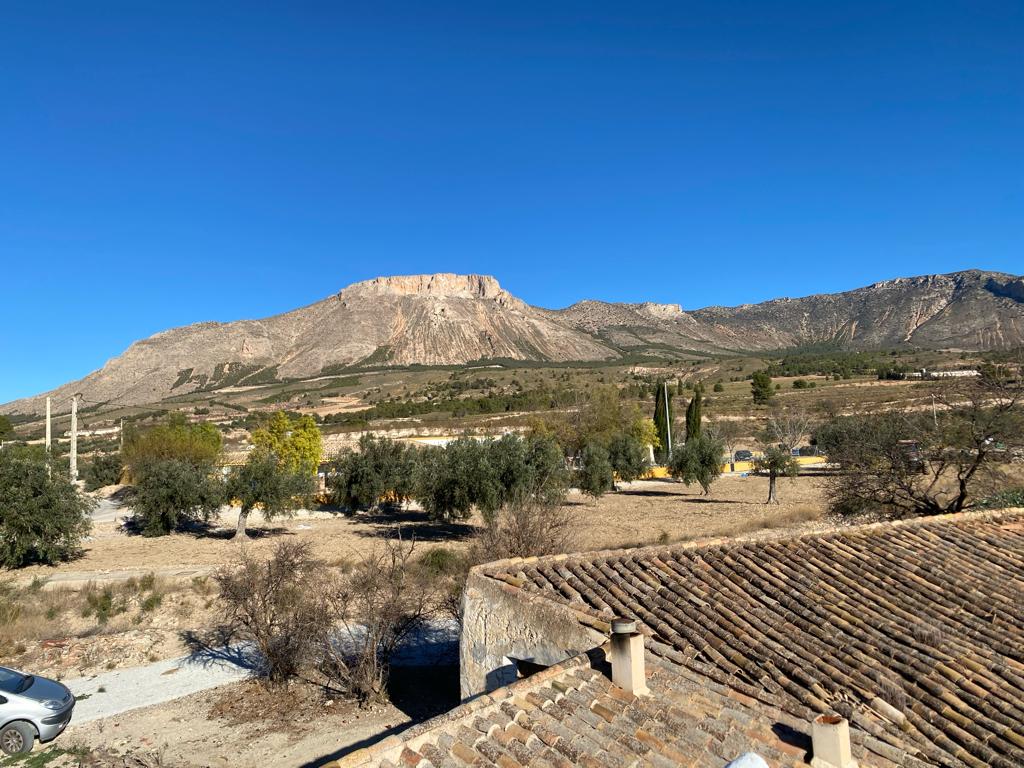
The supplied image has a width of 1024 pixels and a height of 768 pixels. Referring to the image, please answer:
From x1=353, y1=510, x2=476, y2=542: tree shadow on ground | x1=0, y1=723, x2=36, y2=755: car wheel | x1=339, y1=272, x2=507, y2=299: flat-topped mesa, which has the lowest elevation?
x1=353, y1=510, x2=476, y2=542: tree shadow on ground

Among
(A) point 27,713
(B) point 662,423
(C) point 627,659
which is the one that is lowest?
(A) point 27,713

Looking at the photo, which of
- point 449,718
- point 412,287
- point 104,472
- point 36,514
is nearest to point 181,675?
point 449,718

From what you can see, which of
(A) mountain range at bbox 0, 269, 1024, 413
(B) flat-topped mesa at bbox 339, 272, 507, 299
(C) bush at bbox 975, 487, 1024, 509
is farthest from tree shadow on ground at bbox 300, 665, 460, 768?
(B) flat-topped mesa at bbox 339, 272, 507, 299

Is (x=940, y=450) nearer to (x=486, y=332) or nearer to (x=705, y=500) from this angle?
(x=705, y=500)

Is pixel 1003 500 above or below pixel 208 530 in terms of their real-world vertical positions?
above

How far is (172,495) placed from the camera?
94.1ft

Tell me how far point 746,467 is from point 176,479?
133 feet

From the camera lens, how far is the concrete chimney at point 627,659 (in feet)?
17.8

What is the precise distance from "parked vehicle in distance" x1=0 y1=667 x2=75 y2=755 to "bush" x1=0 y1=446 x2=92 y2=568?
14504 mm

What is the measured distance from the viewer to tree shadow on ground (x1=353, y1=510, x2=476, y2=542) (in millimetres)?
26984

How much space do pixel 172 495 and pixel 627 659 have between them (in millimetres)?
28475

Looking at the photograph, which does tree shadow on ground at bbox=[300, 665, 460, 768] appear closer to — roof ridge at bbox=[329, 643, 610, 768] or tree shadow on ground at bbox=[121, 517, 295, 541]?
roof ridge at bbox=[329, 643, 610, 768]

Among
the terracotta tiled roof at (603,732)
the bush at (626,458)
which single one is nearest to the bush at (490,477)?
the bush at (626,458)

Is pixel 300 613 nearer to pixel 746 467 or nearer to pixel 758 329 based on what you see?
pixel 746 467
